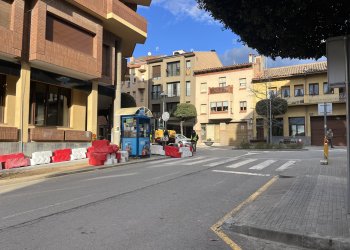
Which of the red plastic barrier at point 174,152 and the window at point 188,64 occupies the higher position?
the window at point 188,64

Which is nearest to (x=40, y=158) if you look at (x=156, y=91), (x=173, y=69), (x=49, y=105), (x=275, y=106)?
(x=49, y=105)

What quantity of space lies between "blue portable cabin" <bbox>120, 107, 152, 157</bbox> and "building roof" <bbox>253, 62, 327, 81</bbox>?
2786 centimetres

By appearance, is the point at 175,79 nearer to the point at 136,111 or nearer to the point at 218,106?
the point at 218,106

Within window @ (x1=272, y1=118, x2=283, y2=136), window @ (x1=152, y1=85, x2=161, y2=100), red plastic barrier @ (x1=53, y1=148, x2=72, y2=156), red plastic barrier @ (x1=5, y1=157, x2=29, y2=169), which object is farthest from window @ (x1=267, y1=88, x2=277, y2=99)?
red plastic barrier @ (x1=5, y1=157, x2=29, y2=169)

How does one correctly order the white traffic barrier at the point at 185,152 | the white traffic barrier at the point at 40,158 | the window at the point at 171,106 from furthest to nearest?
the window at the point at 171,106, the white traffic barrier at the point at 185,152, the white traffic barrier at the point at 40,158

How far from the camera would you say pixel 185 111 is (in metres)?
52.0

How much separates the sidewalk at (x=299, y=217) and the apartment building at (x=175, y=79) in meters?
44.6

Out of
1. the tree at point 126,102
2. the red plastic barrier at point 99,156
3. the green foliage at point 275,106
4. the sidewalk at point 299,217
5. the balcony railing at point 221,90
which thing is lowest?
the sidewalk at point 299,217

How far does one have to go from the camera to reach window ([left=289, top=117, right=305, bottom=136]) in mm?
44250

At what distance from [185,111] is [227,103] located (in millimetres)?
5857

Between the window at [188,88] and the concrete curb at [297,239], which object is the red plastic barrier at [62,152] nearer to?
the concrete curb at [297,239]

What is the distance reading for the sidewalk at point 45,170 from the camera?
13790 millimetres

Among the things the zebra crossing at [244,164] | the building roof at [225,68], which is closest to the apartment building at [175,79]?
the building roof at [225,68]

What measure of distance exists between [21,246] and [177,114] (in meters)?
46.8
